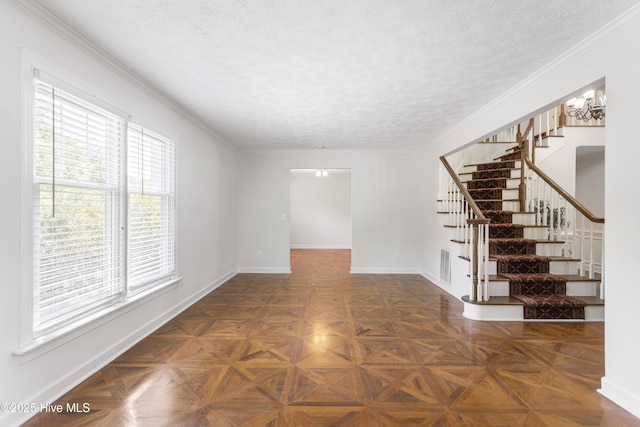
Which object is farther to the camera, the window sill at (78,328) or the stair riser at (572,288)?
the stair riser at (572,288)

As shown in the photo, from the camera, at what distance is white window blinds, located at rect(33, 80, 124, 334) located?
1.78m

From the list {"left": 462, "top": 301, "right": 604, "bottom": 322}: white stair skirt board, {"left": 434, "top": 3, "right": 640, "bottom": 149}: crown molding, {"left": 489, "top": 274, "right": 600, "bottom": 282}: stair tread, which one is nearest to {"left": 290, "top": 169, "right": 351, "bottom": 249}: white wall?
{"left": 489, "top": 274, "right": 600, "bottom": 282}: stair tread

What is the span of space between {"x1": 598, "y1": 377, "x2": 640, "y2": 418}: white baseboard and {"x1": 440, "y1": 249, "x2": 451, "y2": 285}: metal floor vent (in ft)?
8.18

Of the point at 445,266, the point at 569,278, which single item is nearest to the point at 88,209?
the point at 445,266

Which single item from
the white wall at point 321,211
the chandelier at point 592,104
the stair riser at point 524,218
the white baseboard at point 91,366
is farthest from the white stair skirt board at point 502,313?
the white wall at point 321,211

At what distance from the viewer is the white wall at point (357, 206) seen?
5719 mm

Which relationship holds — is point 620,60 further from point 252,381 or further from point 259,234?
point 259,234

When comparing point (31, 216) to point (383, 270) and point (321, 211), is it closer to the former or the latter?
point (383, 270)

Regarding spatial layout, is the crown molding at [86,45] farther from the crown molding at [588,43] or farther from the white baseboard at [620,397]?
the white baseboard at [620,397]

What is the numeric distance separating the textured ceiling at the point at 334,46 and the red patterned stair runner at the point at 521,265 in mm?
1916

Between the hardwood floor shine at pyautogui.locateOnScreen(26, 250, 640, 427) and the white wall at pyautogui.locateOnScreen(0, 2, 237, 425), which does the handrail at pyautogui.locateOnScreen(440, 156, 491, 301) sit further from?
the white wall at pyautogui.locateOnScreen(0, 2, 237, 425)

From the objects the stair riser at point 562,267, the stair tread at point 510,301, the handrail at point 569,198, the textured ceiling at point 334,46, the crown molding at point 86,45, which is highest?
the textured ceiling at point 334,46

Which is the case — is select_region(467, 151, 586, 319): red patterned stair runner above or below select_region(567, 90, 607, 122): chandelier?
below

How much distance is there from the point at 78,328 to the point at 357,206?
4.58 m
